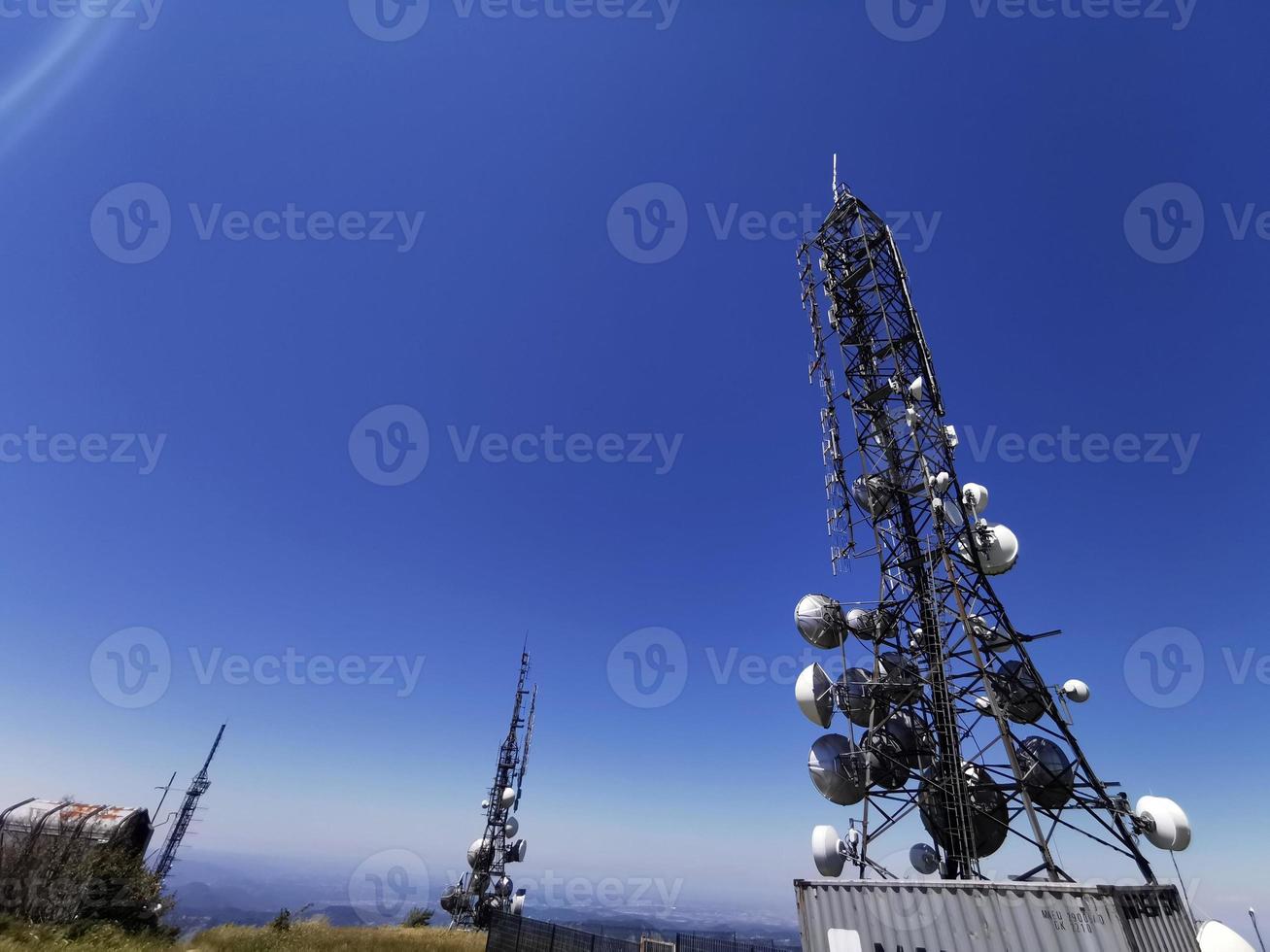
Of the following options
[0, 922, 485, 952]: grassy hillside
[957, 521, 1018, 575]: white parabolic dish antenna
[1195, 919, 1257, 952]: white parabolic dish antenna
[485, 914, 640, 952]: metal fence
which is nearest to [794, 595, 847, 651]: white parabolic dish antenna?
[957, 521, 1018, 575]: white parabolic dish antenna

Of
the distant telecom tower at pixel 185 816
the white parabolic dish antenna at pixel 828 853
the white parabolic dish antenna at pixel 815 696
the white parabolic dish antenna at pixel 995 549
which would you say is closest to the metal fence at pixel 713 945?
the white parabolic dish antenna at pixel 828 853

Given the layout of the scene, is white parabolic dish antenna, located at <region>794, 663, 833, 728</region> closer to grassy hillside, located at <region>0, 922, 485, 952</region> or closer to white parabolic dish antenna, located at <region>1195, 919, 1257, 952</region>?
white parabolic dish antenna, located at <region>1195, 919, 1257, 952</region>

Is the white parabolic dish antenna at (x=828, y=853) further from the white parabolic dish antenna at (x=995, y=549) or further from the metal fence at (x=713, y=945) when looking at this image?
the white parabolic dish antenna at (x=995, y=549)

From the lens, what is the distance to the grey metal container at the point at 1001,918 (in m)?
9.32

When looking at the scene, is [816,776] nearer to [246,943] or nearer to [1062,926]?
[1062,926]

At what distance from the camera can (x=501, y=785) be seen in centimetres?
3872

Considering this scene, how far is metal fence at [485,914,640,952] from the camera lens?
60.6 feet

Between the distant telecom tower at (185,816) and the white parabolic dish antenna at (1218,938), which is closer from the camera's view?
the white parabolic dish antenna at (1218,938)

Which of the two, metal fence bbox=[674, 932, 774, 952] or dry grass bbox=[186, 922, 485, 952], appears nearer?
dry grass bbox=[186, 922, 485, 952]

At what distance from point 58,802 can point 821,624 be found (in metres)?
29.5

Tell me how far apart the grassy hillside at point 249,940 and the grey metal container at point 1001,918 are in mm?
17691

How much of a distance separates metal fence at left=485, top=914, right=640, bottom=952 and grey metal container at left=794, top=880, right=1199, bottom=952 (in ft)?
33.4

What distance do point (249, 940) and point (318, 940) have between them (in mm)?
2543

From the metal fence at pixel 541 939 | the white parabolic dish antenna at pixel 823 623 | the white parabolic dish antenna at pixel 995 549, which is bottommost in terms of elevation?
the metal fence at pixel 541 939
